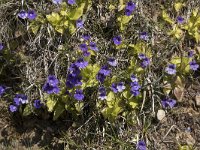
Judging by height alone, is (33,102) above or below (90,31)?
below

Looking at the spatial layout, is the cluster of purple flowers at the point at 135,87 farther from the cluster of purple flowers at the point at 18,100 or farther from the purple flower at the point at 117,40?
the cluster of purple flowers at the point at 18,100

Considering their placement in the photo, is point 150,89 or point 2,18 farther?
point 2,18

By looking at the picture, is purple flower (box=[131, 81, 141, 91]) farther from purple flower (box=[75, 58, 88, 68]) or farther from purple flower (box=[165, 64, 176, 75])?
purple flower (box=[75, 58, 88, 68])

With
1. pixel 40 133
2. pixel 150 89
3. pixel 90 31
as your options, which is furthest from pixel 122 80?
pixel 40 133

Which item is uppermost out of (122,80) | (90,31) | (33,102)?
(90,31)

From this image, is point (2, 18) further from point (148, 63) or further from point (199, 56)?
point (199, 56)
